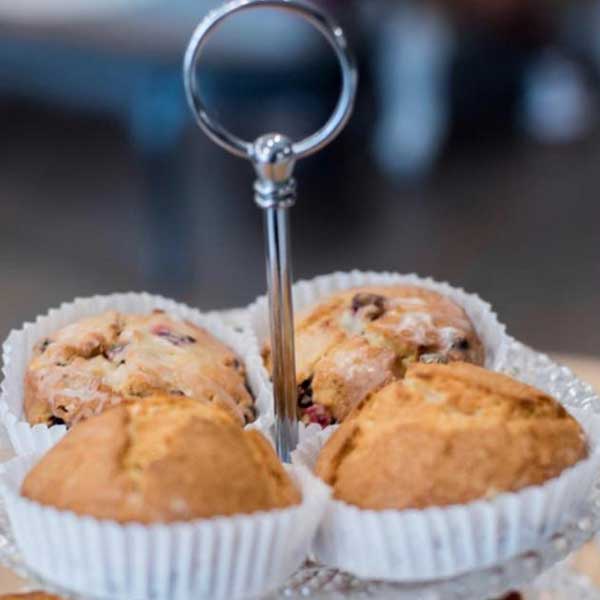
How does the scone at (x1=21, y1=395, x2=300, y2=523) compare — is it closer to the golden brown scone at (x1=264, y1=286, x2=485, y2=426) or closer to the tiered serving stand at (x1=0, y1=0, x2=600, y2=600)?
the tiered serving stand at (x1=0, y1=0, x2=600, y2=600)

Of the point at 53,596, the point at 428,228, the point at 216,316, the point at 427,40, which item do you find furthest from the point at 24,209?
the point at 53,596

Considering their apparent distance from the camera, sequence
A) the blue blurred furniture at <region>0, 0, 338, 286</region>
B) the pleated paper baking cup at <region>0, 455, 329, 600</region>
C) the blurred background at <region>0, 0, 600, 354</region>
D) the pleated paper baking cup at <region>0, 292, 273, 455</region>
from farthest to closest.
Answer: the blue blurred furniture at <region>0, 0, 338, 286</region> → the blurred background at <region>0, 0, 600, 354</region> → the pleated paper baking cup at <region>0, 292, 273, 455</region> → the pleated paper baking cup at <region>0, 455, 329, 600</region>

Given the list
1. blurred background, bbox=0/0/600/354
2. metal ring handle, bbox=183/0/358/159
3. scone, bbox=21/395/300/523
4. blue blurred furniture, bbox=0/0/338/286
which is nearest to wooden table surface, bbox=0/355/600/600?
scone, bbox=21/395/300/523

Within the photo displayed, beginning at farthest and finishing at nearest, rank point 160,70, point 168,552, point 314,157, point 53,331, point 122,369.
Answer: point 314,157 → point 160,70 → point 53,331 → point 122,369 → point 168,552

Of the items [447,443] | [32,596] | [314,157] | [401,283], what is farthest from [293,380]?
[314,157]

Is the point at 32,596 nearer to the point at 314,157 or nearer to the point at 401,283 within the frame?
the point at 401,283

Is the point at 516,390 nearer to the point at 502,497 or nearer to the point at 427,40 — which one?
the point at 502,497
